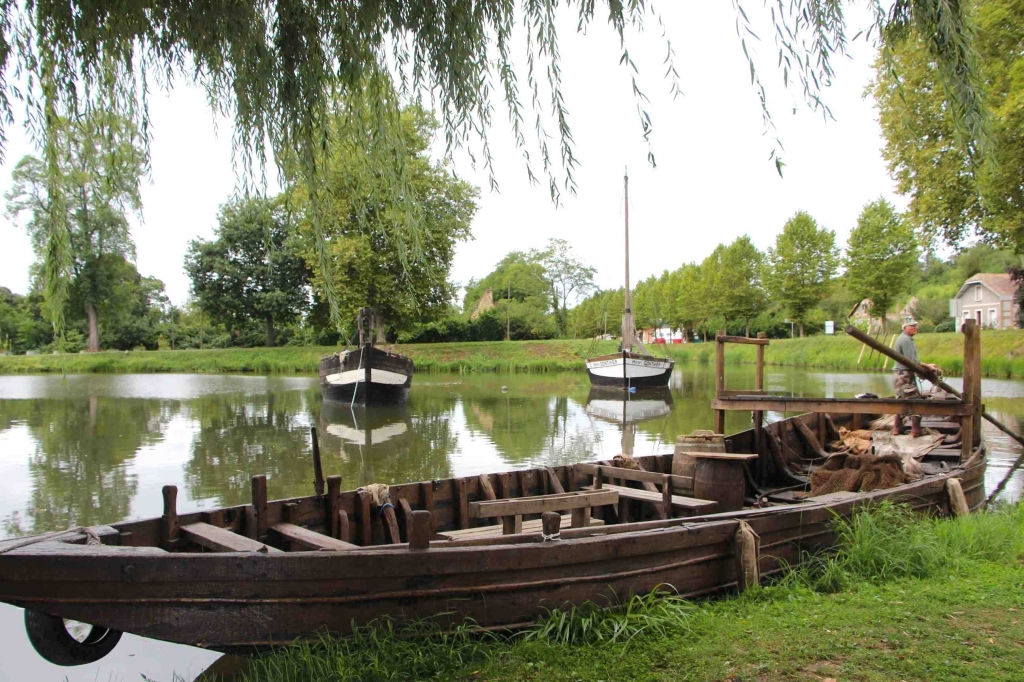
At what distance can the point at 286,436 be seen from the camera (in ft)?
50.4

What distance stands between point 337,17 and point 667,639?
11.9 ft

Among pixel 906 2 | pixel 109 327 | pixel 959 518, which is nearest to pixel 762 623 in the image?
pixel 959 518

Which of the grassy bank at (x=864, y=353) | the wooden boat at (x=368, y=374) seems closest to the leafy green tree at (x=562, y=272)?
the grassy bank at (x=864, y=353)

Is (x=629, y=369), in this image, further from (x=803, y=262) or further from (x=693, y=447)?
(x=803, y=262)

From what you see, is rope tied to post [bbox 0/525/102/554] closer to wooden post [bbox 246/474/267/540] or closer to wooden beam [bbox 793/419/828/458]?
wooden post [bbox 246/474/267/540]

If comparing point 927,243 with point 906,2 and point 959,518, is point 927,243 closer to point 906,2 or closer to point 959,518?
point 959,518

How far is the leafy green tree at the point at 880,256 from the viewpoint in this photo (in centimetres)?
3812

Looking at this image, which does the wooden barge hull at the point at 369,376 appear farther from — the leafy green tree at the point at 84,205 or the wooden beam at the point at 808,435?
the leafy green tree at the point at 84,205

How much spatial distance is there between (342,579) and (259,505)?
1379mm

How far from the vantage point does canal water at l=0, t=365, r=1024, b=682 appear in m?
8.39

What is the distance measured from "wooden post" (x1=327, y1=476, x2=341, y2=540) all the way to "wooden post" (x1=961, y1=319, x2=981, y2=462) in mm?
6260

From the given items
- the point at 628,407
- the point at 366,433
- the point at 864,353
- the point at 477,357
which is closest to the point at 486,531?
the point at 366,433

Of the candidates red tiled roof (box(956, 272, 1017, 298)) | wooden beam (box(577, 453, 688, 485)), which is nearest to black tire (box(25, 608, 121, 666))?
wooden beam (box(577, 453, 688, 485))

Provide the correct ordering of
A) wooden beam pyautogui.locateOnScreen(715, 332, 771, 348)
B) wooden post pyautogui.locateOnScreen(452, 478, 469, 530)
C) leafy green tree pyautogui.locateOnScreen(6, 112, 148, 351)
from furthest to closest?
wooden beam pyautogui.locateOnScreen(715, 332, 771, 348) < wooden post pyautogui.locateOnScreen(452, 478, 469, 530) < leafy green tree pyautogui.locateOnScreen(6, 112, 148, 351)
